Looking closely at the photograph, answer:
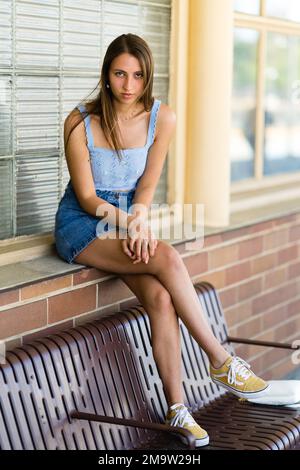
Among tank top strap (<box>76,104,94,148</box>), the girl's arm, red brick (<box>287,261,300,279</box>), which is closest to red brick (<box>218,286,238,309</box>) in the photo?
red brick (<box>287,261,300,279</box>)

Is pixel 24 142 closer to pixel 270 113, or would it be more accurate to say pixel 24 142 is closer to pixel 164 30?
pixel 164 30

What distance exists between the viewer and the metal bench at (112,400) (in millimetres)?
2975

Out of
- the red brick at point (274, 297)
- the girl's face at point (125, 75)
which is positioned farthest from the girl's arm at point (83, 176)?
the red brick at point (274, 297)

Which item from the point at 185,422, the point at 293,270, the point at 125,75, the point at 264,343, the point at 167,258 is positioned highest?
the point at 125,75

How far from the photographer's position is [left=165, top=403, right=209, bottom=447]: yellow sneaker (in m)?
3.25

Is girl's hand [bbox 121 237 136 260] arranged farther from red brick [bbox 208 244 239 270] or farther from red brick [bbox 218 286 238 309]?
red brick [bbox 218 286 238 309]

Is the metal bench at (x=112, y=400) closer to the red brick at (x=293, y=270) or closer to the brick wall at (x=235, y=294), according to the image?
the brick wall at (x=235, y=294)

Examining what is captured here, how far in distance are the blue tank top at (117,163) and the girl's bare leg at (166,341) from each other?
0.53m

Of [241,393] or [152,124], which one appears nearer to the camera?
[241,393]

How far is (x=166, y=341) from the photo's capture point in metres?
3.36

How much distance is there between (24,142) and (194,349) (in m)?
1.11

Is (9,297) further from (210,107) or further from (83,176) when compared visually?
(210,107)

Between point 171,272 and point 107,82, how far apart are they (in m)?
0.80

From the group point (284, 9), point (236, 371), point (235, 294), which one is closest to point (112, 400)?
point (236, 371)
